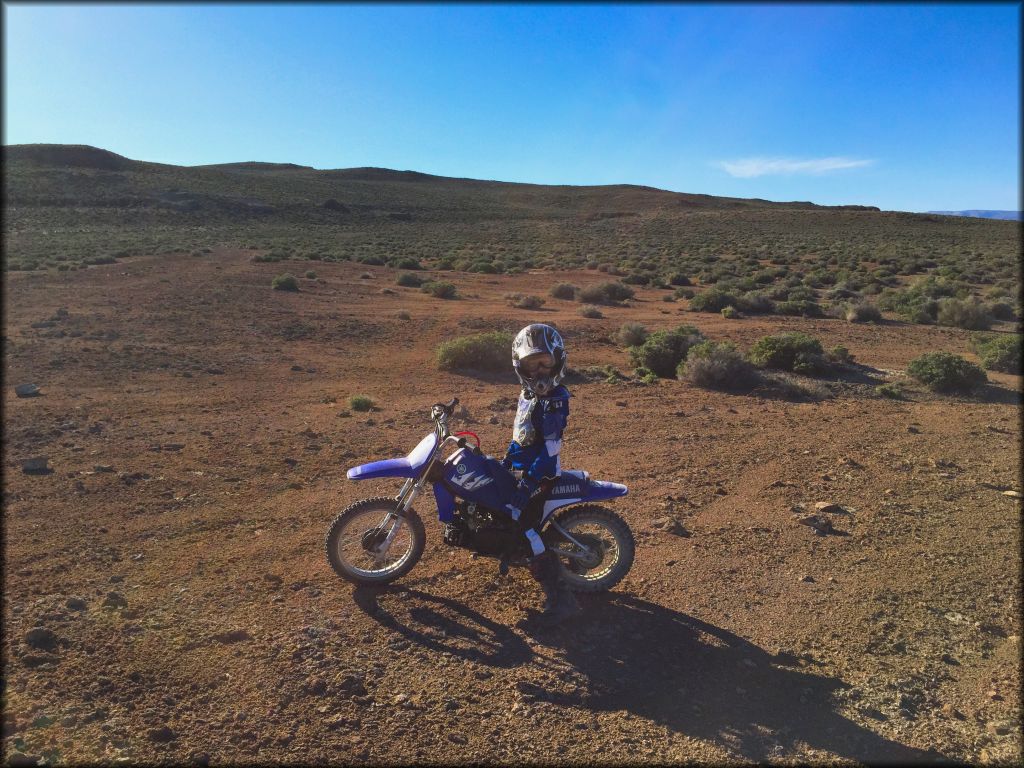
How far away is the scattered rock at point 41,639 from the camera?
3479mm

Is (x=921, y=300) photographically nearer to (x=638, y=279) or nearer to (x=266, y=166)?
(x=638, y=279)

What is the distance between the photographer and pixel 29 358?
10.6m

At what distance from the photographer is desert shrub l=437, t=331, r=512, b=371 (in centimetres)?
1165

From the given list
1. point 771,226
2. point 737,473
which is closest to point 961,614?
point 737,473

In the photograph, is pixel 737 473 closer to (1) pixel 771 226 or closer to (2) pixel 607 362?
(2) pixel 607 362

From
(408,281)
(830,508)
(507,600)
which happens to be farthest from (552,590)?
(408,281)

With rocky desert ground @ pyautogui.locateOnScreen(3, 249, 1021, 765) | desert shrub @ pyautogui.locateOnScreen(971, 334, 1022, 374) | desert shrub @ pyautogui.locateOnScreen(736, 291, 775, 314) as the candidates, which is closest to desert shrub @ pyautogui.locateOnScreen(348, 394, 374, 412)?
rocky desert ground @ pyautogui.locateOnScreen(3, 249, 1021, 765)

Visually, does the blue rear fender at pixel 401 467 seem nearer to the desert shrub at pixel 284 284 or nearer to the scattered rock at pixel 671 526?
the scattered rock at pixel 671 526

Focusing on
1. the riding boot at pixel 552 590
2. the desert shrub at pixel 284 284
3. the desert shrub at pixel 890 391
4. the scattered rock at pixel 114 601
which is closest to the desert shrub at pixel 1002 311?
the desert shrub at pixel 890 391

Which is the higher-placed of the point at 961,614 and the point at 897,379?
the point at 897,379

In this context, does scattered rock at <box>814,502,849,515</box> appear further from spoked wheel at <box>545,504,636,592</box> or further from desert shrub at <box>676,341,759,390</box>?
desert shrub at <box>676,341,759,390</box>

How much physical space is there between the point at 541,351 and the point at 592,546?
139 cm

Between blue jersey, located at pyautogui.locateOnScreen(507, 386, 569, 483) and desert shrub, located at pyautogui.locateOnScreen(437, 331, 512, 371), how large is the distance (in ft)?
25.4

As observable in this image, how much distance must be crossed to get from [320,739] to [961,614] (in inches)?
158
